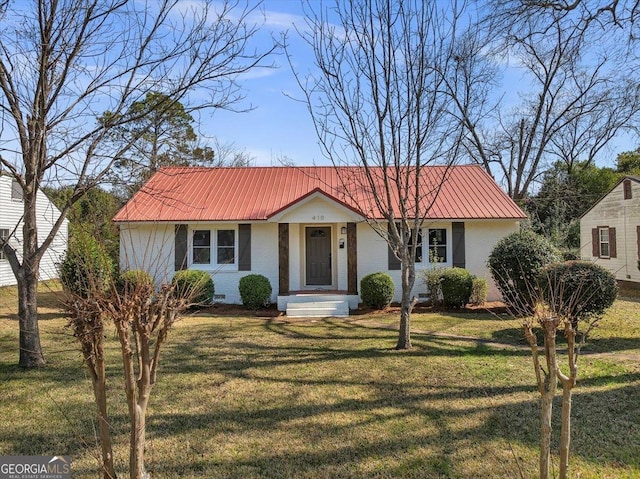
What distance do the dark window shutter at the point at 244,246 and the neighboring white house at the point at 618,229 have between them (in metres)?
13.8

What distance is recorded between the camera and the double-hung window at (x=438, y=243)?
1402 centimetres

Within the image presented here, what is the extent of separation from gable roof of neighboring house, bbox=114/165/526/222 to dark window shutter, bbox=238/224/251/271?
45cm

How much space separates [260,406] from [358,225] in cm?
917

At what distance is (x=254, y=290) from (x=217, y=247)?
2313 mm

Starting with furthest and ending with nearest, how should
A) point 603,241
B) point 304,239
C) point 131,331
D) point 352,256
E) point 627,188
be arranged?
point 603,241, point 627,188, point 304,239, point 352,256, point 131,331

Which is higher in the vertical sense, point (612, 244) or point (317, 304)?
point (612, 244)

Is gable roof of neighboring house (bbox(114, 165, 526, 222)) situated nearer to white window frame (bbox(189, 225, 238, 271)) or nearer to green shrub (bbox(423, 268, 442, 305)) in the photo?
white window frame (bbox(189, 225, 238, 271))

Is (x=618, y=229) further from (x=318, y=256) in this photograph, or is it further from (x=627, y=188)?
(x=318, y=256)

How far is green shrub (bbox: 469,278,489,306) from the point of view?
12898 mm

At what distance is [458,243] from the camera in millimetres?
13945

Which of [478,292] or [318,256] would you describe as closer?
[478,292]

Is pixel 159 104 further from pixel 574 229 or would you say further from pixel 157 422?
pixel 574 229

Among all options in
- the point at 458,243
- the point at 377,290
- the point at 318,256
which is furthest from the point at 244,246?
the point at 458,243

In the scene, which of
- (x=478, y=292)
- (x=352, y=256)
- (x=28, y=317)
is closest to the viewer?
(x=28, y=317)
